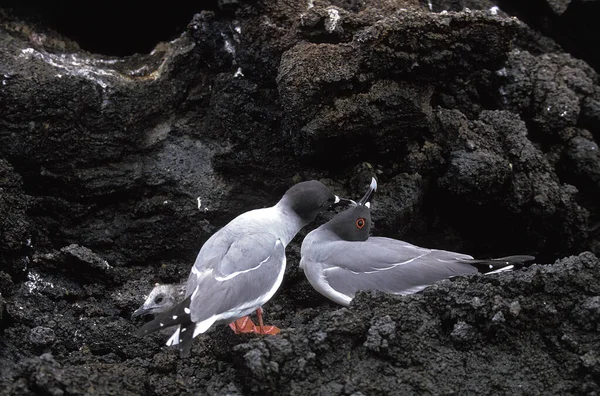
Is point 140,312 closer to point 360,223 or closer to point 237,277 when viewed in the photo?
point 237,277

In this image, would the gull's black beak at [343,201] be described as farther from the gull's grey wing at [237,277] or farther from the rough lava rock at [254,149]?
the gull's grey wing at [237,277]

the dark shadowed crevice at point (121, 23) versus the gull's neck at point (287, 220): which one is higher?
the dark shadowed crevice at point (121, 23)

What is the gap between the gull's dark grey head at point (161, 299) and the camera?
6281mm

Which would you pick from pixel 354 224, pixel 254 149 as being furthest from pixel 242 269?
pixel 254 149

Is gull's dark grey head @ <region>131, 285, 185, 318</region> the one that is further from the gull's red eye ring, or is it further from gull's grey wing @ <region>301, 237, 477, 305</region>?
the gull's red eye ring

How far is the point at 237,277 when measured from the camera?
19.3 ft

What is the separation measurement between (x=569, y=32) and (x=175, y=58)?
12.9 ft

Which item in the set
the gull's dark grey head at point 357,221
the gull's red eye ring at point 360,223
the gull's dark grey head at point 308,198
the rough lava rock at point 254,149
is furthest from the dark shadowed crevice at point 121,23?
the gull's red eye ring at point 360,223

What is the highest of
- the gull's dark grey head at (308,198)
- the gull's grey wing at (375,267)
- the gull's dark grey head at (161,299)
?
the gull's dark grey head at (308,198)

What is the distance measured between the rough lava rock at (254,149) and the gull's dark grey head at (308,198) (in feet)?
1.04

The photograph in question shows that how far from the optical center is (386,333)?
5250 mm

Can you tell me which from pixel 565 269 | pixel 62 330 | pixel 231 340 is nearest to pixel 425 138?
pixel 565 269

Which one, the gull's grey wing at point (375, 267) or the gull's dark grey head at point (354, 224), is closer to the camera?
the gull's grey wing at point (375, 267)

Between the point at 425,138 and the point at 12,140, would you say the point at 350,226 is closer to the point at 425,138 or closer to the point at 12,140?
the point at 425,138
